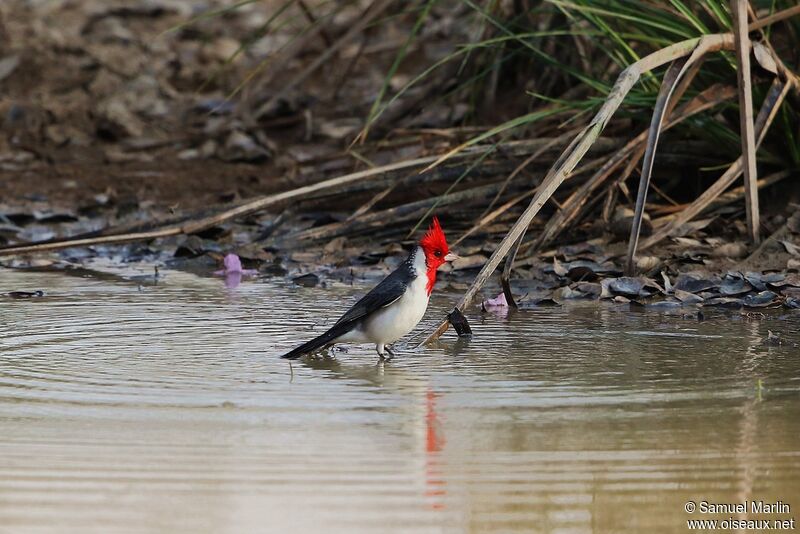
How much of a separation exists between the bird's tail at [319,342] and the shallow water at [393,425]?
7 centimetres

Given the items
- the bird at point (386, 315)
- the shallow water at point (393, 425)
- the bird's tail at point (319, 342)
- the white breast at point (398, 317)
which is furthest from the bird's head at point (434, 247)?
the bird's tail at point (319, 342)

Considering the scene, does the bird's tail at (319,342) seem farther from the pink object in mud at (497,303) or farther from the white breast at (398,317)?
the pink object in mud at (497,303)

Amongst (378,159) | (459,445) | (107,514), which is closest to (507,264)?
(459,445)

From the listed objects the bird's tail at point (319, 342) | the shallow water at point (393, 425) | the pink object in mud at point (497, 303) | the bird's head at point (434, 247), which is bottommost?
the shallow water at point (393, 425)

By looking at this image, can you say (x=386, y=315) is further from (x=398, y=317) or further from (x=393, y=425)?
(x=393, y=425)

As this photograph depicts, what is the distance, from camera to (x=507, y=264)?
529 centimetres

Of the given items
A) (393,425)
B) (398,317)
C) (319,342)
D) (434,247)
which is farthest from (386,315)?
(393,425)

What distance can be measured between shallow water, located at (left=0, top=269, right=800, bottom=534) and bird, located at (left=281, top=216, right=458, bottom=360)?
92 mm

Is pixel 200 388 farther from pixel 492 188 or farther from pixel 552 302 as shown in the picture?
pixel 492 188

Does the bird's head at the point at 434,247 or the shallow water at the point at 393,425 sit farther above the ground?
the bird's head at the point at 434,247

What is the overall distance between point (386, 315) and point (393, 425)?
119 centimetres

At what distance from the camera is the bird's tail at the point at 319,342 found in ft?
15.4

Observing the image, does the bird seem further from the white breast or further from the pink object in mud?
the pink object in mud

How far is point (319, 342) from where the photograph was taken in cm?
472
